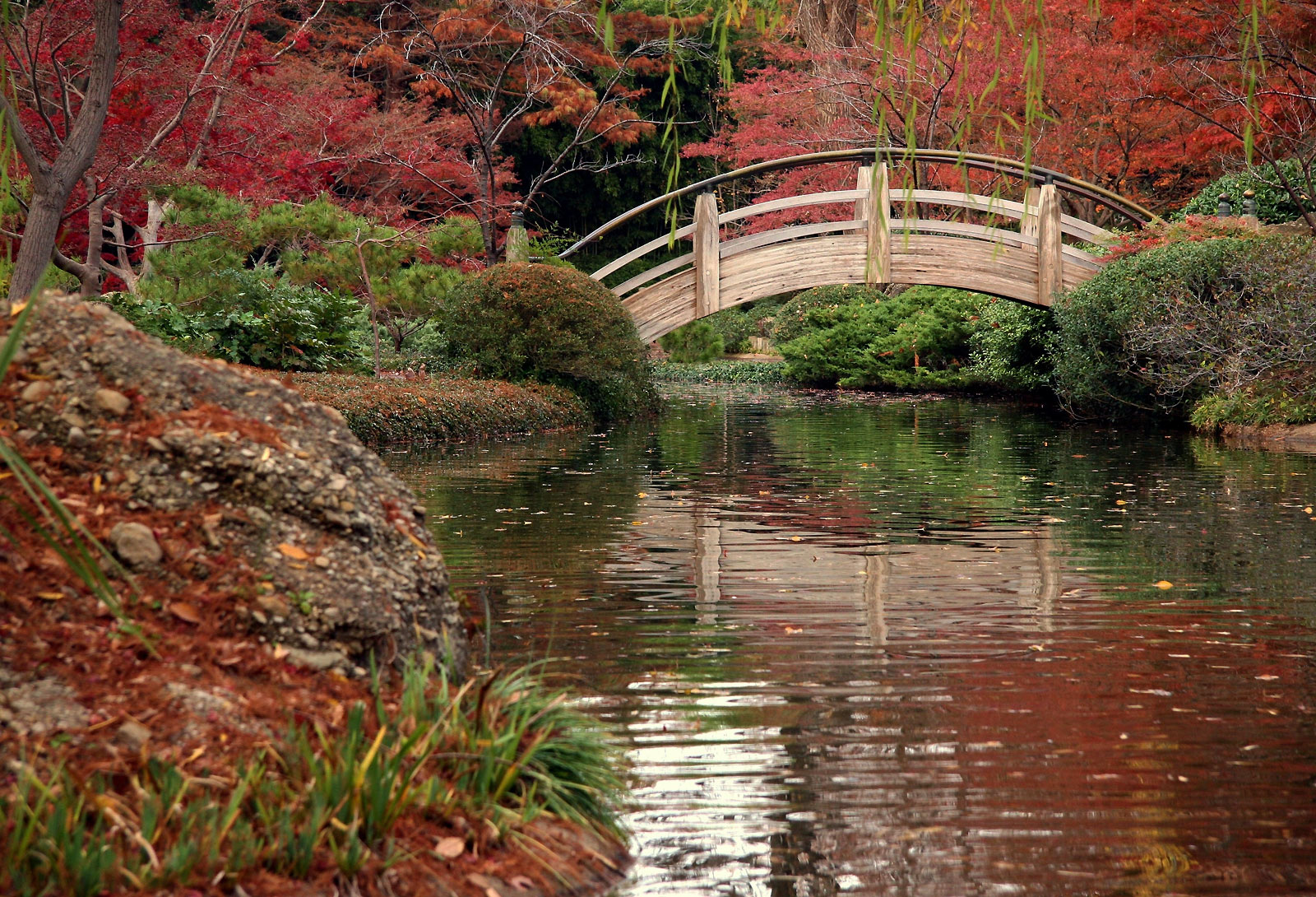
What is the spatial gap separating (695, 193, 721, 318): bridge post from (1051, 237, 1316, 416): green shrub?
5.11m

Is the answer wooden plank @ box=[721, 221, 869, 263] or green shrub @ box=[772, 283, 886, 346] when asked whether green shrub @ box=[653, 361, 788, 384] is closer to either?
green shrub @ box=[772, 283, 886, 346]

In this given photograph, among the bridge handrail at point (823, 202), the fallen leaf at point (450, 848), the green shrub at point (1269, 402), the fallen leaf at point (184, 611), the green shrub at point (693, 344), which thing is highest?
the bridge handrail at point (823, 202)

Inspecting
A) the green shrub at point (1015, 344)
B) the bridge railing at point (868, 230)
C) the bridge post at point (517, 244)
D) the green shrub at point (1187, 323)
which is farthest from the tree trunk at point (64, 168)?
the green shrub at point (1015, 344)

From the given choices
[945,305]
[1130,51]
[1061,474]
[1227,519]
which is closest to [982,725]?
[1227,519]

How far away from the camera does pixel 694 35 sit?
32.8m

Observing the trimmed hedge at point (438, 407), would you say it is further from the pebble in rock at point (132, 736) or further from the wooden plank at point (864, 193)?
the pebble in rock at point (132, 736)

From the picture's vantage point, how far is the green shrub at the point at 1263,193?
2114cm

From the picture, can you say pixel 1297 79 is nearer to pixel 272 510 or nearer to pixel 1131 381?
pixel 1131 381

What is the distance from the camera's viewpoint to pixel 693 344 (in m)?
34.4

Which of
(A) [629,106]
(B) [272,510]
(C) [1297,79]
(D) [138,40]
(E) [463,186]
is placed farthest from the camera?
(A) [629,106]

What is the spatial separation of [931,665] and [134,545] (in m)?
3.08

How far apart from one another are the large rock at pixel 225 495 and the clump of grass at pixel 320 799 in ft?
1.21

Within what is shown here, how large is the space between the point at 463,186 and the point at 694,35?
308 inches

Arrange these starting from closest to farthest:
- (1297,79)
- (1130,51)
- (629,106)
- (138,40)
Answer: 1. (138,40)
2. (1297,79)
3. (1130,51)
4. (629,106)
